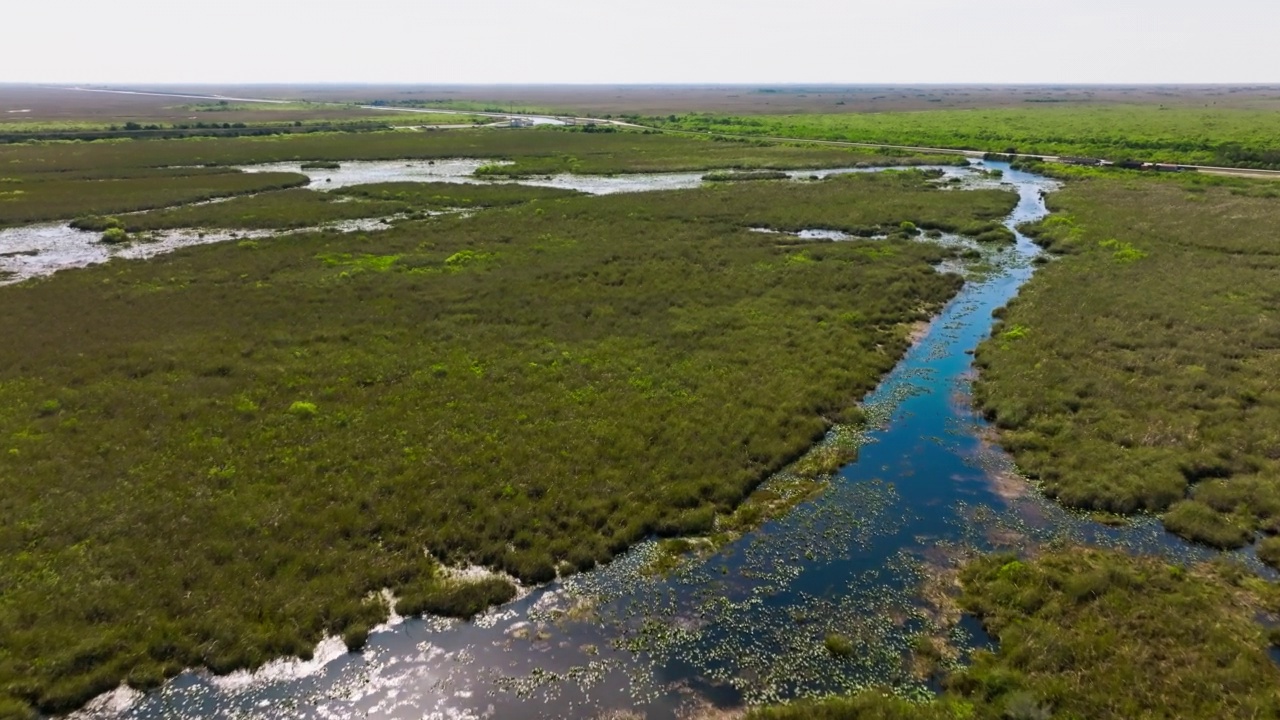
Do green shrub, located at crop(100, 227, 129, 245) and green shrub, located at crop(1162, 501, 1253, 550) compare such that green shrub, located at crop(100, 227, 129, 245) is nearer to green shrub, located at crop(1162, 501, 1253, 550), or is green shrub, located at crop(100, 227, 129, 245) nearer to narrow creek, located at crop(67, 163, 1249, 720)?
narrow creek, located at crop(67, 163, 1249, 720)

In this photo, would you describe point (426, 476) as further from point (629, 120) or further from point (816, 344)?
point (629, 120)

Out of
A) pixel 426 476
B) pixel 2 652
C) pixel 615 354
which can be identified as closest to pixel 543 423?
pixel 426 476

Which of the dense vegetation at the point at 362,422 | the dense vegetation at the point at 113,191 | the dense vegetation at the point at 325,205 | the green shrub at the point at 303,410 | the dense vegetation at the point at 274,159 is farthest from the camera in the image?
the dense vegetation at the point at 274,159

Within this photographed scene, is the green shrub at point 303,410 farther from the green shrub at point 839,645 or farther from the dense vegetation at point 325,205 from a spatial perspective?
the dense vegetation at point 325,205

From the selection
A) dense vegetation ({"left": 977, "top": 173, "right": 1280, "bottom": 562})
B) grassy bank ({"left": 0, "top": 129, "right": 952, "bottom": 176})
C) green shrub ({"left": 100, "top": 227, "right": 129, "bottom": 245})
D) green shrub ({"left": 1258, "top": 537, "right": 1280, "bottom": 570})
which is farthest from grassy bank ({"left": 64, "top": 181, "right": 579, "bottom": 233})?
green shrub ({"left": 1258, "top": 537, "right": 1280, "bottom": 570})

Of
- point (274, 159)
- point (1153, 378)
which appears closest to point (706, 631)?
point (1153, 378)

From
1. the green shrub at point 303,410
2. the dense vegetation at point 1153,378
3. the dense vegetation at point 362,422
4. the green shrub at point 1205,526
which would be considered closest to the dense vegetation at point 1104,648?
the green shrub at point 1205,526
